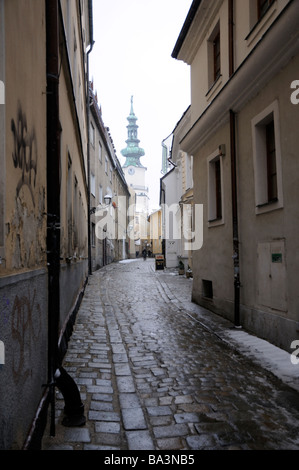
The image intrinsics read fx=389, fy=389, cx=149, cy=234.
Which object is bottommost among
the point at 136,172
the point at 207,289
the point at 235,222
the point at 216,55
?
the point at 207,289

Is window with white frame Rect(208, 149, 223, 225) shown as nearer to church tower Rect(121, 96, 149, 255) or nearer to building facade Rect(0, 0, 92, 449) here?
building facade Rect(0, 0, 92, 449)

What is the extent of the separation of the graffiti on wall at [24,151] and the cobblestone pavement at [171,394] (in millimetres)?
2010

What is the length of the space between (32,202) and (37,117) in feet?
2.60

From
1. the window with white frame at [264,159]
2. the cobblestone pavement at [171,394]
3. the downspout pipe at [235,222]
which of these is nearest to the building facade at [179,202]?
the downspout pipe at [235,222]

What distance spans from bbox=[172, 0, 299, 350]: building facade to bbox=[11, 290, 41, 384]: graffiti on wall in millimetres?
3658

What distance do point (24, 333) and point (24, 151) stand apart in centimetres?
128

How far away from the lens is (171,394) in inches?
158

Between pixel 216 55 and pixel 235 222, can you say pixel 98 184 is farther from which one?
pixel 235 222

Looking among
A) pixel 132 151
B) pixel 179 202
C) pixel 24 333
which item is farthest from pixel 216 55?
pixel 132 151

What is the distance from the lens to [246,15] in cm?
708

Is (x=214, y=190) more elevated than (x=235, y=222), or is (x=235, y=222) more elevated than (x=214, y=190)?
(x=214, y=190)

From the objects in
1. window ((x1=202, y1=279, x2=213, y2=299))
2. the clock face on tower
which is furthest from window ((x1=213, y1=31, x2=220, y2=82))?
the clock face on tower

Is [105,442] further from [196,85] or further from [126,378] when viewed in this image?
[196,85]

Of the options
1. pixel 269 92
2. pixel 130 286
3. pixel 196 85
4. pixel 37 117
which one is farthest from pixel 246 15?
pixel 130 286
